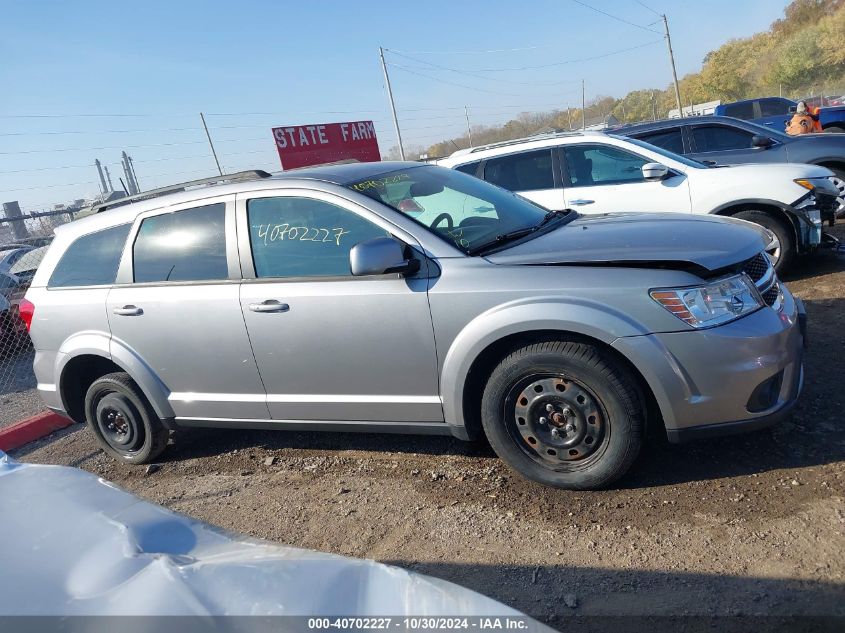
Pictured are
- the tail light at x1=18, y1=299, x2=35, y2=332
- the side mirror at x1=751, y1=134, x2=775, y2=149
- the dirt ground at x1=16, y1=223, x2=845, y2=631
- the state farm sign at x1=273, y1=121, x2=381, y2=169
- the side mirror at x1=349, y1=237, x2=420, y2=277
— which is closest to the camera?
the dirt ground at x1=16, y1=223, x2=845, y2=631

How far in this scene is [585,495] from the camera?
10.5 feet

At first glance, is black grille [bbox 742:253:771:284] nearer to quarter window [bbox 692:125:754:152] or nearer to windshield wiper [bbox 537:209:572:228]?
windshield wiper [bbox 537:209:572:228]

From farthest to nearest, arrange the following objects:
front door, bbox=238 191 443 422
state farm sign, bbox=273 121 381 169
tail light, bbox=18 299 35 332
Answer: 1. state farm sign, bbox=273 121 381 169
2. tail light, bbox=18 299 35 332
3. front door, bbox=238 191 443 422

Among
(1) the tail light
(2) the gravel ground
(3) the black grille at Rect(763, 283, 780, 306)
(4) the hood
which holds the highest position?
(1) the tail light

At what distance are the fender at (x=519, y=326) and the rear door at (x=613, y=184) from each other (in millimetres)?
3685

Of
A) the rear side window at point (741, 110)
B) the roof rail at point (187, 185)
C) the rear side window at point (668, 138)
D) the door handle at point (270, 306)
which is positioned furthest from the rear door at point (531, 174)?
the rear side window at point (741, 110)

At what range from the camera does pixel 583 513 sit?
3074 millimetres

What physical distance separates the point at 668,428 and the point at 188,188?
3.39 meters

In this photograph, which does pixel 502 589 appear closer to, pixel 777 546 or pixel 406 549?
pixel 406 549

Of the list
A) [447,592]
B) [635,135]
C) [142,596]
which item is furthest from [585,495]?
[635,135]

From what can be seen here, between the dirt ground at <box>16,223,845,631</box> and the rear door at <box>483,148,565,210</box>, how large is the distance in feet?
10.2

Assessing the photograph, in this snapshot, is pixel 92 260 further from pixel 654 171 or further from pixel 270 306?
pixel 654 171

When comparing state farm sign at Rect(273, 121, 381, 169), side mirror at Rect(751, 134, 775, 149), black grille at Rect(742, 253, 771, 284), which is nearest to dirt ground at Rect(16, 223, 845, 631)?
black grille at Rect(742, 253, 771, 284)

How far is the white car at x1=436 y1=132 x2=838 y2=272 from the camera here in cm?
609
